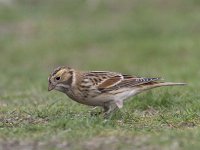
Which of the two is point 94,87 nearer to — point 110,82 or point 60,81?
point 110,82

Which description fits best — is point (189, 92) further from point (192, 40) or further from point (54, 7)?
point (54, 7)

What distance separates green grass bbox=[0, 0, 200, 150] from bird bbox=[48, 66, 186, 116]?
9.4 inches

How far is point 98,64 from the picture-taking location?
20281mm

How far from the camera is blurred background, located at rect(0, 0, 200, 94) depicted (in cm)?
1909

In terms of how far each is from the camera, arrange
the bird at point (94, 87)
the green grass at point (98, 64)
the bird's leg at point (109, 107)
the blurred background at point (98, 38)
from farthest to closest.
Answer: the blurred background at point (98, 38) < the bird's leg at point (109, 107) < the bird at point (94, 87) < the green grass at point (98, 64)

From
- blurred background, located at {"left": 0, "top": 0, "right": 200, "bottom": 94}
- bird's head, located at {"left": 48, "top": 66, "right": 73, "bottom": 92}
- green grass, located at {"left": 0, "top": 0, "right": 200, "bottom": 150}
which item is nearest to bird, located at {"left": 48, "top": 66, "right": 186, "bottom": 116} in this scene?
bird's head, located at {"left": 48, "top": 66, "right": 73, "bottom": 92}

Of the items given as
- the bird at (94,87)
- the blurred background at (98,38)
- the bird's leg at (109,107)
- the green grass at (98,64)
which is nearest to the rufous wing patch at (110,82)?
the bird at (94,87)

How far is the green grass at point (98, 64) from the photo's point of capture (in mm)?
9391

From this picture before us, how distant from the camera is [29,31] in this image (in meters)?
23.8

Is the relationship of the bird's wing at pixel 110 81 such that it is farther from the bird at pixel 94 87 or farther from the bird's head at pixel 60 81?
the bird's head at pixel 60 81

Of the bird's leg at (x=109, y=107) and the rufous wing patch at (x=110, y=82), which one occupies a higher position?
the rufous wing patch at (x=110, y=82)

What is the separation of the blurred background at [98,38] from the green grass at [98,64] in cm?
3

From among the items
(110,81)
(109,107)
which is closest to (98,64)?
(110,81)

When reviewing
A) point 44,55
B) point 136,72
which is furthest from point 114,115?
point 44,55
